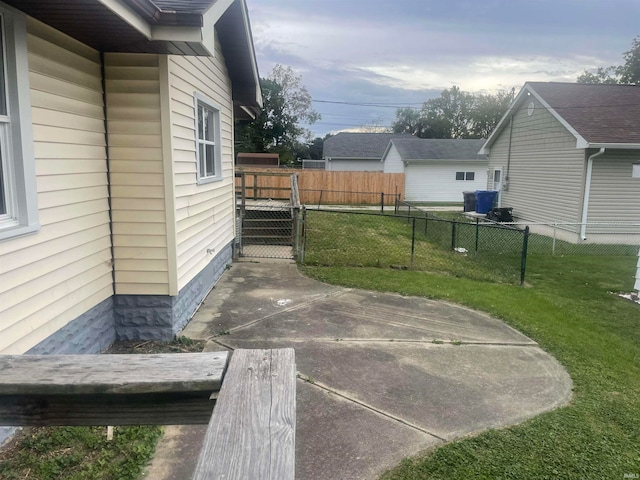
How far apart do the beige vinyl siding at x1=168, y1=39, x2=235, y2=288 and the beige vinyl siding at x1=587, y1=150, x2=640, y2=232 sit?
1091 centimetres

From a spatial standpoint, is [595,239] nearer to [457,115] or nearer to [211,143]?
[211,143]

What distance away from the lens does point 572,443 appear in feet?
10.3

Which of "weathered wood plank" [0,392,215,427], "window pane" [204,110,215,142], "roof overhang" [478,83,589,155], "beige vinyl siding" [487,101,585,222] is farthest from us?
"beige vinyl siding" [487,101,585,222]

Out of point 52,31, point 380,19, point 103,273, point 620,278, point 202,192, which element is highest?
point 380,19

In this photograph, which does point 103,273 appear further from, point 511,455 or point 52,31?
point 511,455

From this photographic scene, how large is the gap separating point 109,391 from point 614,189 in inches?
592

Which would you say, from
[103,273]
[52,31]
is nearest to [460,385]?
[103,273]

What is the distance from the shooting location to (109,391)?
1.44 meters

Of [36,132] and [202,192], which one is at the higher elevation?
[36,132]

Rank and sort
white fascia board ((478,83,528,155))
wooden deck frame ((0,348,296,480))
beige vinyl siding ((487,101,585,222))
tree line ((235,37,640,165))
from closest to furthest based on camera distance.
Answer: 1. wooden deck frame ((0,348,296,480))
2. beige vinyl siding ((487,101,585,222))
3. white fascia board ((478,83,528,155))
4. tree line ((235,37,640,165))

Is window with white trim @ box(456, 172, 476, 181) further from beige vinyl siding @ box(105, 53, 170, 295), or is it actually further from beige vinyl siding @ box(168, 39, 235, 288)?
beige vinyl siding @ box(105, 53, 170, 295)

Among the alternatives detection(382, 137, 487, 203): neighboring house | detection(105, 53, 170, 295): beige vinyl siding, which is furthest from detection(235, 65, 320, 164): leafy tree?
detection(105, 53, 170, 295): beige vinyl siding

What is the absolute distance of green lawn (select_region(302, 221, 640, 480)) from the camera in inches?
114

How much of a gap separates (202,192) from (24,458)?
392cm
